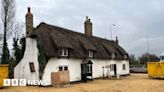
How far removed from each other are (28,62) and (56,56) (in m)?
3.63

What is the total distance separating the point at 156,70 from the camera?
38.8 m

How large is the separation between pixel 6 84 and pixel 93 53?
14.5m

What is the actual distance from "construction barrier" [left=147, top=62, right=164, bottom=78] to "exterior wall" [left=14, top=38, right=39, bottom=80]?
18042 mm

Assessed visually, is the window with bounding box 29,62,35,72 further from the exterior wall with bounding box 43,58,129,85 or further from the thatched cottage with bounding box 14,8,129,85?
the exterior wall with bounding box 43,58,129,85

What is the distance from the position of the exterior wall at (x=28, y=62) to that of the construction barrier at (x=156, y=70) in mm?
18042

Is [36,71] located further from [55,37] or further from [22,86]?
[55,37]

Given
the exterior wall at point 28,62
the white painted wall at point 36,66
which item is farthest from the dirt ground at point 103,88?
the exterior wall at point 28,62

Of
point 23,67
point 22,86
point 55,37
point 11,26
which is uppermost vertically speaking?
point 11,26

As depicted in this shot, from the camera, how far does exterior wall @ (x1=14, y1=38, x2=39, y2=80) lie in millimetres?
30047

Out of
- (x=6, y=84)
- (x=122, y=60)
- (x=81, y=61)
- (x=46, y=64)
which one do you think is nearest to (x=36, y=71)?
(x=46, y=64)

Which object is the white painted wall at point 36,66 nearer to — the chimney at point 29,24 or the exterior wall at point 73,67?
the exterior wall at point 73,67

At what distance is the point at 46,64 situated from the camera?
2916 cm

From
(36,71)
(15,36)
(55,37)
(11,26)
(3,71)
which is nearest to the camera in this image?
(3,71)

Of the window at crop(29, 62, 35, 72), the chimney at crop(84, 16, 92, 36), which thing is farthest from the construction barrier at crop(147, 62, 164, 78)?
→ the window at crop(29, 62, 35, 72)
